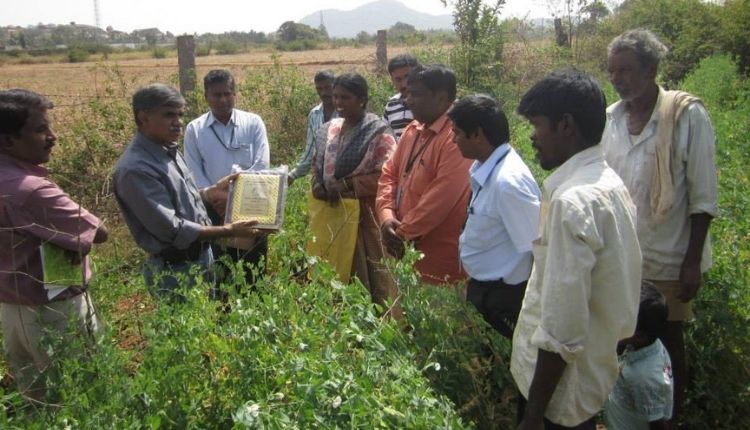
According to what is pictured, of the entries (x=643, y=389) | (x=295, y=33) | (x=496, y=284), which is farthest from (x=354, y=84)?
(x=295, y=33)

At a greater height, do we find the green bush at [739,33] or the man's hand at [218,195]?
the green bush at [739,33]

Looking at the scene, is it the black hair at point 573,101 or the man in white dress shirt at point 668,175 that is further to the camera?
the man in white dress shirt at point 668,175

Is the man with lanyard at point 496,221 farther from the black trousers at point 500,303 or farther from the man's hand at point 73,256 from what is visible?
the man's hand at point 73,256

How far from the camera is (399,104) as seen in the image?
5.67m

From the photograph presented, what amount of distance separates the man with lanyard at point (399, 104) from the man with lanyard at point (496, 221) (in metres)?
2.31

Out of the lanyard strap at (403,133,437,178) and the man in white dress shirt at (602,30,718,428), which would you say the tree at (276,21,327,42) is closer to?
the lanyard strap at (403,133,437,178)

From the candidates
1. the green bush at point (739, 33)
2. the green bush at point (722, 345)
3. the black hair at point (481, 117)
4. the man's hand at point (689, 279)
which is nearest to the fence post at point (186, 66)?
the black hair at point (481, 117)

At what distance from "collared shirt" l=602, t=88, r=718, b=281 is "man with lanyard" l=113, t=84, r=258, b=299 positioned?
196 cm

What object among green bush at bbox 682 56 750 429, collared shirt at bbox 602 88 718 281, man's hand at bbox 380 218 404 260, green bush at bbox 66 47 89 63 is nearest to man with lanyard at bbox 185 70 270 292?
man's hand at bbox 380 218 404 260

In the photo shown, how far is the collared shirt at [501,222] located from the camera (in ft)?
9.78

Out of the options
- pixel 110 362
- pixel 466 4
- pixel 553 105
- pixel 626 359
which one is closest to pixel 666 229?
pixel 626 359

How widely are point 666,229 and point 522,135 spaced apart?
4612 mm

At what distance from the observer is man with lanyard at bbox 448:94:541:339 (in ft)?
9.80

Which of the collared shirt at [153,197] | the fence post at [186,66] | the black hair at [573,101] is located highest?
the black hair at [573,101]
